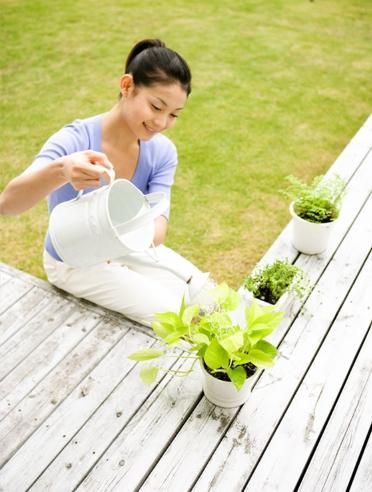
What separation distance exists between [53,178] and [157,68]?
0.55m

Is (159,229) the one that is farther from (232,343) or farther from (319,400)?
(319,400)

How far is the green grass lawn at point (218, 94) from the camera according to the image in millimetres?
2930

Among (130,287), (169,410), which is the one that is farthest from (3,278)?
(169,410)

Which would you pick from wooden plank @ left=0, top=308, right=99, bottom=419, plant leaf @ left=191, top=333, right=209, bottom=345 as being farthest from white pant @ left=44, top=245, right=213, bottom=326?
plant leaf @ left=191, top=333, right=209, bottom=345

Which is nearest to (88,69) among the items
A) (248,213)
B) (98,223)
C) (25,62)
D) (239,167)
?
(25,62)

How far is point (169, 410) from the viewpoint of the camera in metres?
1.63

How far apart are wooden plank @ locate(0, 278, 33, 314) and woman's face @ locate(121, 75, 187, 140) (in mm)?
875

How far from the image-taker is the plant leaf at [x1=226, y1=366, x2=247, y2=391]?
1415 millimetres

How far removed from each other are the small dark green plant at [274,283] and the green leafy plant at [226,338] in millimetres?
292

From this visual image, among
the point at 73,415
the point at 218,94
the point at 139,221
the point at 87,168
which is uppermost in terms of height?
the point at 87,168

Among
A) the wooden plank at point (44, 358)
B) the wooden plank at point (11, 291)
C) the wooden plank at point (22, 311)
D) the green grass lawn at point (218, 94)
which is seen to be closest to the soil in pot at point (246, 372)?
the wooden plank at point (44, 358)

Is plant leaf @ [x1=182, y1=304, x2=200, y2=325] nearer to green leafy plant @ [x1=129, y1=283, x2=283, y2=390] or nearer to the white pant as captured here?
green leafy plant @ [x1=129, y1=283, x2=283, y2=390]

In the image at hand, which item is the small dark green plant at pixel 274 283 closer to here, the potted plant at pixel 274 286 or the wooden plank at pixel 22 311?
the potted plant at pixel 274 286

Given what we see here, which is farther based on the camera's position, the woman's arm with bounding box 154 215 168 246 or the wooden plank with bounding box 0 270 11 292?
the wooden plank with bounding box 0 270 11 292
